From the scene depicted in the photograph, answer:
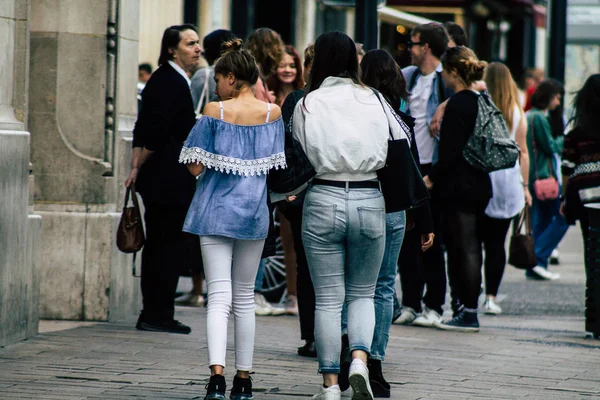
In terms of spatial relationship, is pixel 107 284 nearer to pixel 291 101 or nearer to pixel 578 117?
pixel 291 101

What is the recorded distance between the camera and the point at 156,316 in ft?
28.6

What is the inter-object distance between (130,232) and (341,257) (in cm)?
238

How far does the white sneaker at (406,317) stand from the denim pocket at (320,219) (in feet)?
11.3

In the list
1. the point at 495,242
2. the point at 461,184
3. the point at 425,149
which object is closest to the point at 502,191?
the point at 495,242

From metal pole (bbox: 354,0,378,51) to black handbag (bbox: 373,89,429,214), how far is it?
3317 mm

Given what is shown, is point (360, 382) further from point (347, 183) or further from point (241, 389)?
point (347, 183)

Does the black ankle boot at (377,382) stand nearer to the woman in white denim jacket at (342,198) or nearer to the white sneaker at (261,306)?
the woman in white denim jacket at (342,198)

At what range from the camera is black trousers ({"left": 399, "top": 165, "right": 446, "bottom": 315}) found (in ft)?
31.5

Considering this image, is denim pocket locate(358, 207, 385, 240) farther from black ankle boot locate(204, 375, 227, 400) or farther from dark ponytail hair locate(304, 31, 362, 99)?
black ankle boot locate(204, 375, 227, 400)

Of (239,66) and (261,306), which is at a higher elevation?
(239,66)

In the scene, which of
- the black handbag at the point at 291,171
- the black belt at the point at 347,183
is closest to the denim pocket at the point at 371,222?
the black belt at the point at 347,183

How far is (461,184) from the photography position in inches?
366

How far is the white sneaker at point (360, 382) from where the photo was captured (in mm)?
6184

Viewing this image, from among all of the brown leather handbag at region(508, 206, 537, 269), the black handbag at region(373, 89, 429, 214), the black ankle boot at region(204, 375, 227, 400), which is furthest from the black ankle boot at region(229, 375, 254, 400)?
the brown leather handbag at region(508, 206, 537, 269)
